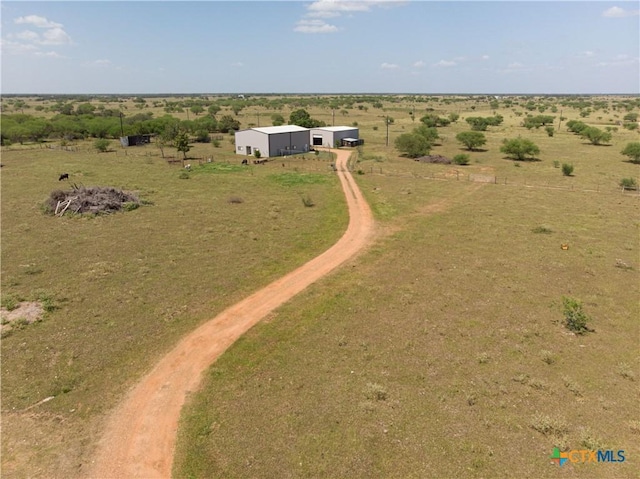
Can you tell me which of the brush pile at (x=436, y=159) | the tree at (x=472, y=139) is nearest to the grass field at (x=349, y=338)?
the brush pile at (x=436, y=159)

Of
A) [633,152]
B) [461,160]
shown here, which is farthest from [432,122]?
[633,152]

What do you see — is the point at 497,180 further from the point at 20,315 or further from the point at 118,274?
the point at 20,315

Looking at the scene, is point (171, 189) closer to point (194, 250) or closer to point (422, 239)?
point (194, 250)

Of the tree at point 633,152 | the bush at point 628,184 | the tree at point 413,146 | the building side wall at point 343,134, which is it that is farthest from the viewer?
the building side wall at point 343,134

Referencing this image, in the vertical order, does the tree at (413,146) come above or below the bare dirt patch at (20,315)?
above

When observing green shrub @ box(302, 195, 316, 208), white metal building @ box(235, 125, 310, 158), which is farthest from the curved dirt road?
white metal building @ box(235, 125, 310, 158)

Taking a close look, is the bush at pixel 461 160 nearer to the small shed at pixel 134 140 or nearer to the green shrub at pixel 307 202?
the green shrub at pixel 307 202
